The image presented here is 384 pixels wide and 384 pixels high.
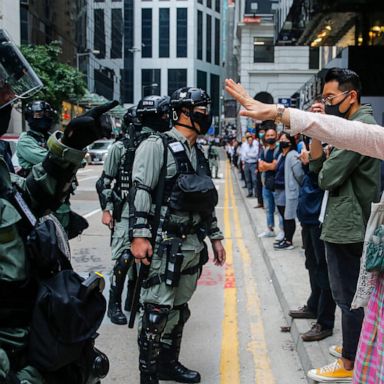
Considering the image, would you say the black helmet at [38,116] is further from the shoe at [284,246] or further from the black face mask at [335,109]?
the shoe at [284,246]

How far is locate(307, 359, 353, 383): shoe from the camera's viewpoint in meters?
3.77

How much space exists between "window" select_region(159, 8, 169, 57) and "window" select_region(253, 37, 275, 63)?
5495cm

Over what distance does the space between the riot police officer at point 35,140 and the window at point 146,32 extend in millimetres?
91781

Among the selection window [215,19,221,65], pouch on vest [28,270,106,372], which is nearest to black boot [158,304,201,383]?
→ pouch on vest [28,270,106,372]

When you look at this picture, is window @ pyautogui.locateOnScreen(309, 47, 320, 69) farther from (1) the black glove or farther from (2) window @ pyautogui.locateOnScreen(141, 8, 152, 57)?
(2) window @ pyautogui.locateOnScreen(141, 8, 152, 57)

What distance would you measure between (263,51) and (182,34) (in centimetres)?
5724

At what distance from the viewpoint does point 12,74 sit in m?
2.14

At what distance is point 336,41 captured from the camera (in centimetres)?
1664

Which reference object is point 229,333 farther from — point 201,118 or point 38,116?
point 38,116

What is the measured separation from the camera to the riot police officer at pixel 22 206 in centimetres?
203

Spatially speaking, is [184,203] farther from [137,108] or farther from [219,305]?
[219,305]

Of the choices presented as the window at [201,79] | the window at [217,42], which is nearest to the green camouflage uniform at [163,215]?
the window at [201,79]

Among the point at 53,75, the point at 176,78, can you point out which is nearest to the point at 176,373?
the point at 53,75

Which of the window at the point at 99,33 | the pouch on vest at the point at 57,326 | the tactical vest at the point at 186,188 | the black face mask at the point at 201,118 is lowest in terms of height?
the pouch on vest at the point at 57,326
